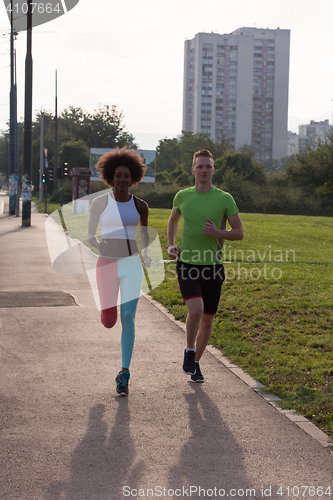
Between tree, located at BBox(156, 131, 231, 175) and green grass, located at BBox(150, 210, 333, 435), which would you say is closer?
green grass, located at BBox(150, 210, 333, 435)

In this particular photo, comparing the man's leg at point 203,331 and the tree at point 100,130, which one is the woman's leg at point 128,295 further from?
the tree at point 100,130

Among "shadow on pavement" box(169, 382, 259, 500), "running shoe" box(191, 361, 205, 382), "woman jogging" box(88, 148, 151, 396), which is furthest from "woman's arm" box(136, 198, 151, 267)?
"shadow on pavement" box(169, 382, 259, 500)

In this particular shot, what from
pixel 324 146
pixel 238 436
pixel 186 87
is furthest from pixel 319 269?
pixel 186 87

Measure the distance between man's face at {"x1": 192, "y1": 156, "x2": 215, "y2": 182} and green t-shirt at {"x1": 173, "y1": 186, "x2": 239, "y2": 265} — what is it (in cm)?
12

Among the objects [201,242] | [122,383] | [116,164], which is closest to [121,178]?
[116,164]

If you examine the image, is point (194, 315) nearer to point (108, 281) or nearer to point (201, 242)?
point (201, 242)

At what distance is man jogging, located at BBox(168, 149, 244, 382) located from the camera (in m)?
4.76

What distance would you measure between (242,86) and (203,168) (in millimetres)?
146017

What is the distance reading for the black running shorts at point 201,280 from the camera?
4.82 m

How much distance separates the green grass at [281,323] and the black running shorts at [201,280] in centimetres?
91

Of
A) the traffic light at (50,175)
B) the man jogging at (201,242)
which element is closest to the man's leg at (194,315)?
the man jogging at (201,242)

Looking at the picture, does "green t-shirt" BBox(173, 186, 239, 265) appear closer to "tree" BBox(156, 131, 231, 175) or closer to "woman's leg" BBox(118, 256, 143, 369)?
"woman's leg" BBox(118, 256, 143, 369)

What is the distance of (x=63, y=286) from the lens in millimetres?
10367

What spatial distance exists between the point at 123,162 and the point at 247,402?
2197 mm
